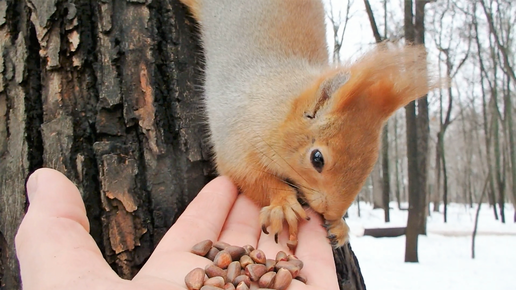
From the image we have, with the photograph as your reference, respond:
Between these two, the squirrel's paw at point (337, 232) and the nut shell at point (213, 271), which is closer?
the nut shell at point (213, 271)

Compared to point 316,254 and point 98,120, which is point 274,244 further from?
point 98,120

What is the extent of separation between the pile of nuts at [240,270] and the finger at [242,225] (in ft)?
0.34

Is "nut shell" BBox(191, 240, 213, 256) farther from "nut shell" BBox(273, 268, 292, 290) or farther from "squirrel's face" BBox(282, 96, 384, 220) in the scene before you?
"squirrel's face" BBox(282, 96, 384, 220)

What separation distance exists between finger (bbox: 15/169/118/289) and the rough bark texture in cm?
19

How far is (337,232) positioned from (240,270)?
34 cm

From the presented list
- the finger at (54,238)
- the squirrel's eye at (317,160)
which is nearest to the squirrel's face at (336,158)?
the squirrel's eye at (317,160)

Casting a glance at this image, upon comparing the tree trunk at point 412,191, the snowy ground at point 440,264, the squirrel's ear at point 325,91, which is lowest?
the snowy ground at point 440,264

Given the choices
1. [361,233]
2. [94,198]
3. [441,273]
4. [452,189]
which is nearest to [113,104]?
[94,198]

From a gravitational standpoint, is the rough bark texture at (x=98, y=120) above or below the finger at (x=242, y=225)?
above

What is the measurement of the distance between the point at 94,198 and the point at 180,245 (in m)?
0.27

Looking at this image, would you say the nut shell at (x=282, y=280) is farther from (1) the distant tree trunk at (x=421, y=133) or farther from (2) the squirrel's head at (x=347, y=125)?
(1) the distant tree trunk at (x=421, y=133)

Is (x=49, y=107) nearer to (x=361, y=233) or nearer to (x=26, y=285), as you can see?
(x=26, y=285)

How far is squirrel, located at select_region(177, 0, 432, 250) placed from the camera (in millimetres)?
1219

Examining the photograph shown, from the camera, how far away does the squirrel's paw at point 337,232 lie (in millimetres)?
1233
